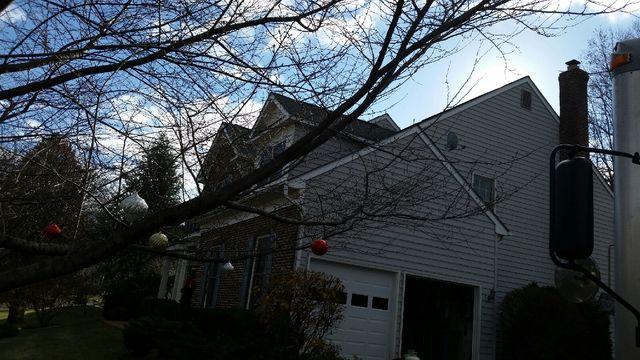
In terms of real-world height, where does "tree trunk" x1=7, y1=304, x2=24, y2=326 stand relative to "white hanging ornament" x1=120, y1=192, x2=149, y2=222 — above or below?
below

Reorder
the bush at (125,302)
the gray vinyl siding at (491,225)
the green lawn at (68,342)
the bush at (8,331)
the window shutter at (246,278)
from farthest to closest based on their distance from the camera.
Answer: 1. the bush at (125,302)
2. the bush at (8,331)
3. the window shutter at (246,278)
4. the gray vinyl siding at (491,225)
5. the green lawn at (68,342)

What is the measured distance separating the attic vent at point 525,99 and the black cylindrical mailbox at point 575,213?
55.6ft

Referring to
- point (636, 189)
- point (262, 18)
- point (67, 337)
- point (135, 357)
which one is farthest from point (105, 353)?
point (636, 189)

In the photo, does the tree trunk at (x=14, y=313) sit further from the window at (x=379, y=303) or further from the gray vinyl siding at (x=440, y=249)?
Answer: the window at (x=379, y=303)

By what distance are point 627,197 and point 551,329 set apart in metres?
10.6

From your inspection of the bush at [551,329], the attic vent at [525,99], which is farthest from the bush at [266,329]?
the attic vent at [525,99]

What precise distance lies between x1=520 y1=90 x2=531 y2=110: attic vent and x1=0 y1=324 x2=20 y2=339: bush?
1719 cm

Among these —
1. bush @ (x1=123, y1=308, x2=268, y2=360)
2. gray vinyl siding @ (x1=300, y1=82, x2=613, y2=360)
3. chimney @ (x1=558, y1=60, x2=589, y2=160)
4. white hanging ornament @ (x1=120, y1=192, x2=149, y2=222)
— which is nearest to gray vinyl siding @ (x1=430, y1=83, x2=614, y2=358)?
gray vinyl siding @ (x1=300, y1=82, x2=613, y2=360)

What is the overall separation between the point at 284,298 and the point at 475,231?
655 cm

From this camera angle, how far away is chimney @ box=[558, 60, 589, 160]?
18.0 metres

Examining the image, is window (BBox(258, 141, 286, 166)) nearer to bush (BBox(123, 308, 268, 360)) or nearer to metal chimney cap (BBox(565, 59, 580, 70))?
bush (BBox(123, 308, 268, 360))

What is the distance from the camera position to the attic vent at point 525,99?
18906 mm

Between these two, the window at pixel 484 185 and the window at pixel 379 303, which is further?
the window at pixel 484 185

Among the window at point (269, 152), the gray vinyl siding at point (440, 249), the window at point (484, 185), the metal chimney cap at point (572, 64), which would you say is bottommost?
the window at point (269, 152)
